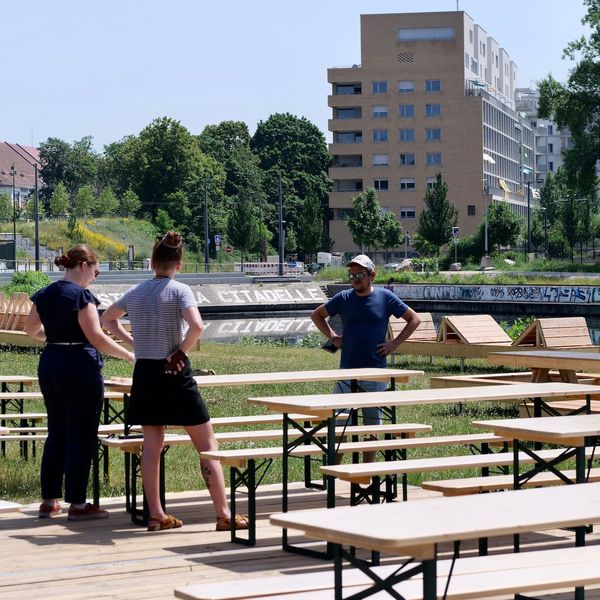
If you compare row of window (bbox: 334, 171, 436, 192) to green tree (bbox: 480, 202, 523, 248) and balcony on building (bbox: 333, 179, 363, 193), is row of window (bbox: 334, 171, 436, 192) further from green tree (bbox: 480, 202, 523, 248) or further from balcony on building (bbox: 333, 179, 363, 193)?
green tree (bbox: 480, 202, 523, 248)

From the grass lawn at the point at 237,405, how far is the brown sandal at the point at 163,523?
1.89 meters

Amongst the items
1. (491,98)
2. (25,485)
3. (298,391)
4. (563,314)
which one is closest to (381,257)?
(491,98)

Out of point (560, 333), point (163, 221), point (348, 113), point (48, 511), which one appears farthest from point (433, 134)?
point (48, 511)

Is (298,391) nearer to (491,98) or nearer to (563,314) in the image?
(563,314)

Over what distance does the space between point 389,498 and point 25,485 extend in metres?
3.11

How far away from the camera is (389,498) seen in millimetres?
8820

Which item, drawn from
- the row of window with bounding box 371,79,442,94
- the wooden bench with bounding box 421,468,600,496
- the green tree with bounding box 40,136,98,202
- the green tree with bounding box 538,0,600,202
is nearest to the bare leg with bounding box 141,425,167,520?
the wooden bench with bounding box 421,468,600,496

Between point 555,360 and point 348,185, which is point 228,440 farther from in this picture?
point 348,185

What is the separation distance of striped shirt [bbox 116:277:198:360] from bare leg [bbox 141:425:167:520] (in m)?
0.48

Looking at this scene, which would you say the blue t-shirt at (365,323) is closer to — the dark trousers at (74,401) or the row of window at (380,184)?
the dark trousers at (74,401)

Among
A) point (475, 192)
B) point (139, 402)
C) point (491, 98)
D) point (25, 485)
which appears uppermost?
point (491, 98)

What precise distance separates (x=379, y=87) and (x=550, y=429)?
116614mm

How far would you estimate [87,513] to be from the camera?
28.4ft

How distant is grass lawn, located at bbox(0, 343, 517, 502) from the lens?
10.6 m
